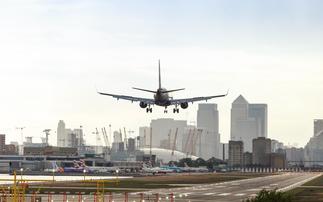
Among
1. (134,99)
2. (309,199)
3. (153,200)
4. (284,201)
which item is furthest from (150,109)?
(284,201)

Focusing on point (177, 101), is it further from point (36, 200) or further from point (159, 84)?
point (36, 200)

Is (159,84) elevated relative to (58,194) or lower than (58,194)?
elevated

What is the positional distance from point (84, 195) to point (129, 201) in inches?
753

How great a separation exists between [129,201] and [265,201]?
143ft

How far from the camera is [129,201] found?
104 meters

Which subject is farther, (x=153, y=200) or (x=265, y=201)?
(x=153, y=200)

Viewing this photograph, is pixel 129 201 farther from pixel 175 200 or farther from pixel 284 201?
pixel 284 201

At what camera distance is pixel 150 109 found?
11000 centimetres

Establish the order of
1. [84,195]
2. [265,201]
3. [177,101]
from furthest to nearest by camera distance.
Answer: [84,195]
[177,101]
[265,201]

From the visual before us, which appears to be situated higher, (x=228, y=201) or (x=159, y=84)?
(x=159, y=84)

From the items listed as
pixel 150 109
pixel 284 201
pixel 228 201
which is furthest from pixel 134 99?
pixel 284 201

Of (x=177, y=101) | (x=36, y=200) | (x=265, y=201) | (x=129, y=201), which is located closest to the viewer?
(x=265, y=201)

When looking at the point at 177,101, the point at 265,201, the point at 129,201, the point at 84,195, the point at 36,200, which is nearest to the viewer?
the point at 265,201

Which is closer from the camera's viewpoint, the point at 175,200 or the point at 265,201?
the point at 265,201
